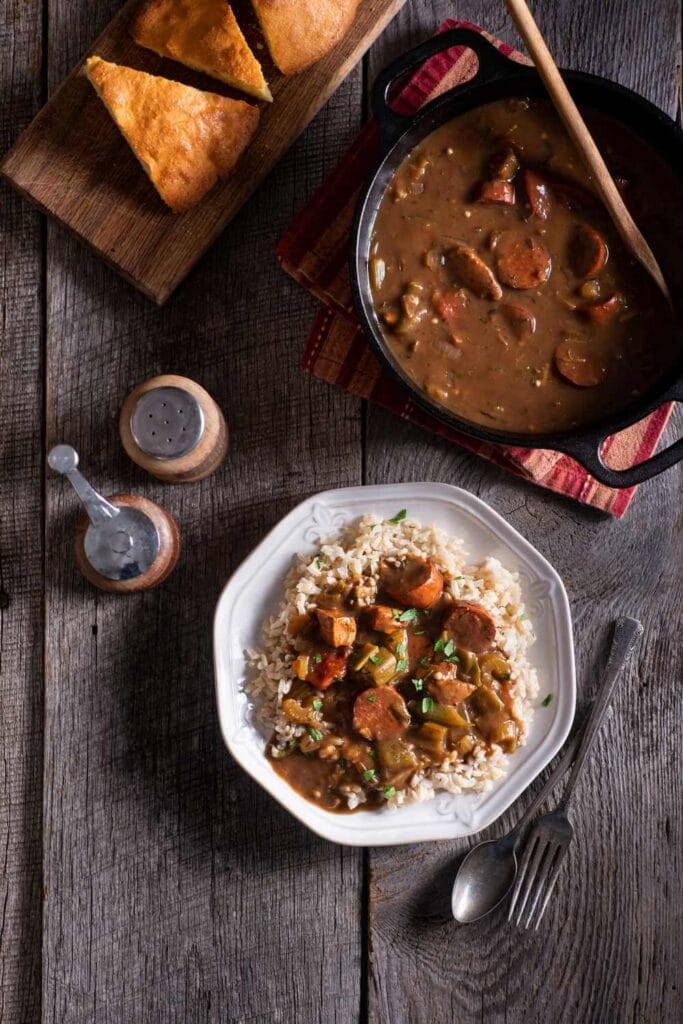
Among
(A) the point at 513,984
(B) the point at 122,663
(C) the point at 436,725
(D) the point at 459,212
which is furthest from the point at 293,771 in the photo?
(D) the point at 459,212

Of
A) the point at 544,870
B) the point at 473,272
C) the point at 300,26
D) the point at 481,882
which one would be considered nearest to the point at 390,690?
the point at 481,882

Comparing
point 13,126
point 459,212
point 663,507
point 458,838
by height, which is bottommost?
point 458,838

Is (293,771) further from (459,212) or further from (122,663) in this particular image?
(459,212)

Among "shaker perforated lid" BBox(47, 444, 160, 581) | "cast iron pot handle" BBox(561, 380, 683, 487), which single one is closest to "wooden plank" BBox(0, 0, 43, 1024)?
"shaker perforated lid" BBox(47, 444, 160, 581)

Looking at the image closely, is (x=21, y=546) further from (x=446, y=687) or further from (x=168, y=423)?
(x=446, y=687)

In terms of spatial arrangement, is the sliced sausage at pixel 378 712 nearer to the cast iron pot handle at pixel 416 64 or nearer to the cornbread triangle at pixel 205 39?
the cast iron pot handle at pixel 416 64
